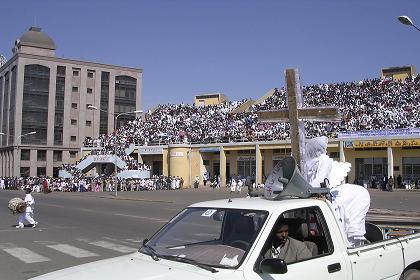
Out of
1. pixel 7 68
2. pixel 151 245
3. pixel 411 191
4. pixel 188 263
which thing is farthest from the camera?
pixel 7 68

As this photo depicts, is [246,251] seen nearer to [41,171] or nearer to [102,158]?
[102,158]

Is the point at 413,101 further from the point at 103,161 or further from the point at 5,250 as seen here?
the point at 5,250

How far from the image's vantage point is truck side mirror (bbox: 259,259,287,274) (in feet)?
12.9

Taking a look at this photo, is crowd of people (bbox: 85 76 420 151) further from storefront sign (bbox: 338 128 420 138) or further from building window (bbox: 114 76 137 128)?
building window (bbox: 114 76 137 128)

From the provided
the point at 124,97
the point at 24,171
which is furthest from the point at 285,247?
the point at 124,97

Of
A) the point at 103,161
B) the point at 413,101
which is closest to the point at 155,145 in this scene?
the point at 103,161

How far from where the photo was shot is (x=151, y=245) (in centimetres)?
487

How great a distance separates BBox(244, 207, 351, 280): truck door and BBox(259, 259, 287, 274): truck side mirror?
0.11 meters

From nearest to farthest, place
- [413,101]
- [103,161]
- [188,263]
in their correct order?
[188,263] → [413,101] → [103,161]

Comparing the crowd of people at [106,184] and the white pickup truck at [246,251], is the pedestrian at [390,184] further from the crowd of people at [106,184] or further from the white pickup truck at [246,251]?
the white pickup truck at [246,251]

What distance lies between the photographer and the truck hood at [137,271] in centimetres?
390

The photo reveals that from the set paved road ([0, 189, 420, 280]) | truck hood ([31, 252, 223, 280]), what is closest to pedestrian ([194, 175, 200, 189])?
paved road ([0, 189, 420, 280])

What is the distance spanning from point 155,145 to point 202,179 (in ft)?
24.1

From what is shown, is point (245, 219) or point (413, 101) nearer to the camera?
point (245, 219)
